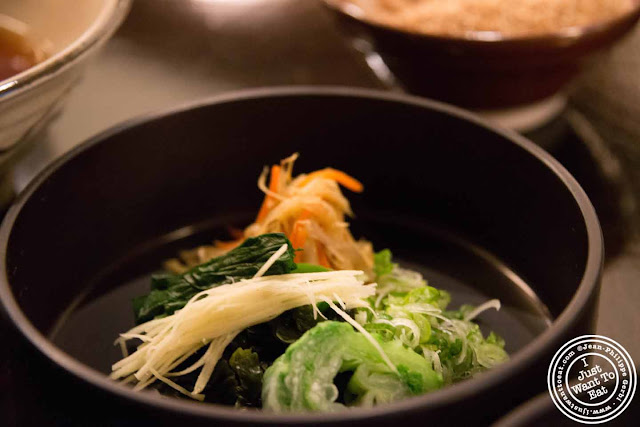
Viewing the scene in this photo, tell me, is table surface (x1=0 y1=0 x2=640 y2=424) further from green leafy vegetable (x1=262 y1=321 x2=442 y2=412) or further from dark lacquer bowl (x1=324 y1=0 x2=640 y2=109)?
green leafy vegetable (x1=262 y1=321 x2=442 y2=412)

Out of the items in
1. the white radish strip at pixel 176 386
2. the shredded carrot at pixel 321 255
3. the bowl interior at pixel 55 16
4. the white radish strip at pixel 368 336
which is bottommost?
the white radish strip at pixel 368 336

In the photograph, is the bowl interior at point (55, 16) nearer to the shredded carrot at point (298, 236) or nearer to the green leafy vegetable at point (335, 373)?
the shredded carrot at point (298, 236)

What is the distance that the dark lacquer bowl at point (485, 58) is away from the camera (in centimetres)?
139

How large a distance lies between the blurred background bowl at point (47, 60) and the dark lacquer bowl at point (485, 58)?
0.51m

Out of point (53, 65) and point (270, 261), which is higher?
point (53, 65)

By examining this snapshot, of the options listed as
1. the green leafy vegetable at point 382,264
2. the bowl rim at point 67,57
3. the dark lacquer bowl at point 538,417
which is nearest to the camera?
the dark lacquer bowl at point 538,417

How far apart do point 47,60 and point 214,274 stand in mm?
425

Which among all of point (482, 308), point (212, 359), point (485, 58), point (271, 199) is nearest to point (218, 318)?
point (212, 359)

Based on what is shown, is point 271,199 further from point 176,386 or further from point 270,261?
point 176,386

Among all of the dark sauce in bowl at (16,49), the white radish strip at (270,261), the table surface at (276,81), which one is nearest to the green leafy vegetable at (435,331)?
the white radish strip at (270,261)

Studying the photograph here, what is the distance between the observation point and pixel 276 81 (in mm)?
1824

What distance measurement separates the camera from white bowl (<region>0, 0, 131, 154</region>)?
3.56 feet

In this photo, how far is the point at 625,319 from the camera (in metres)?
1.16

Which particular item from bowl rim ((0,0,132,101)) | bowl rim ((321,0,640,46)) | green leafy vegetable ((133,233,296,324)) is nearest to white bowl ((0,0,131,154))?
bowl rim ((0,0,132,101))
